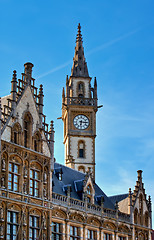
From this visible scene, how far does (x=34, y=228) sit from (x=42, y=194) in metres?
3.42

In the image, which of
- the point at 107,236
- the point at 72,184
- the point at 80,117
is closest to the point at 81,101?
the point at 80,117

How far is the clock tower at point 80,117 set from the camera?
94.9 m

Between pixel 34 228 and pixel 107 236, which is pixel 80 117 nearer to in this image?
pixel 107 236

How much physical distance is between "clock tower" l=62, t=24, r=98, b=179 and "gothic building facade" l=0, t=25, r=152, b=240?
70.1 feet

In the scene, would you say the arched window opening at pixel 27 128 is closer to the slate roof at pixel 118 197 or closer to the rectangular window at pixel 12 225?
the rectangular window at pixel 12 225

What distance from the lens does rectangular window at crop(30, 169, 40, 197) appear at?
55.6 meters

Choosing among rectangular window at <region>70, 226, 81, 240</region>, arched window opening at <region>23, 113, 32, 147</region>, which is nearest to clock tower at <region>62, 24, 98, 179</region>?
rectangular window at <region>70, 226, 81, 240</region>

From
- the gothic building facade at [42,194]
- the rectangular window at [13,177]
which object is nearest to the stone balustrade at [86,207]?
the gothic building facade at [42,194]

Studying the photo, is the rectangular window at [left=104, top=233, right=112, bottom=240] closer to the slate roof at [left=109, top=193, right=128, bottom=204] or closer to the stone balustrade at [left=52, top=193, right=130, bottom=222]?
the stone balustrade at [left=52, top=193, right=130, bottom=222]

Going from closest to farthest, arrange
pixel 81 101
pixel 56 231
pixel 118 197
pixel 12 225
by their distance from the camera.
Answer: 1. pixel 12 225
2. pixel 56 231
3. pixel 118 197
4. pixel 81 101

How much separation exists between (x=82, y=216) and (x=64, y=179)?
5.05 metres

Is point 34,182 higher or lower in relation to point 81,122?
lower

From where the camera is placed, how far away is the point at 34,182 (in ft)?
184

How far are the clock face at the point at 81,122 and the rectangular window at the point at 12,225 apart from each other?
4483 cm
